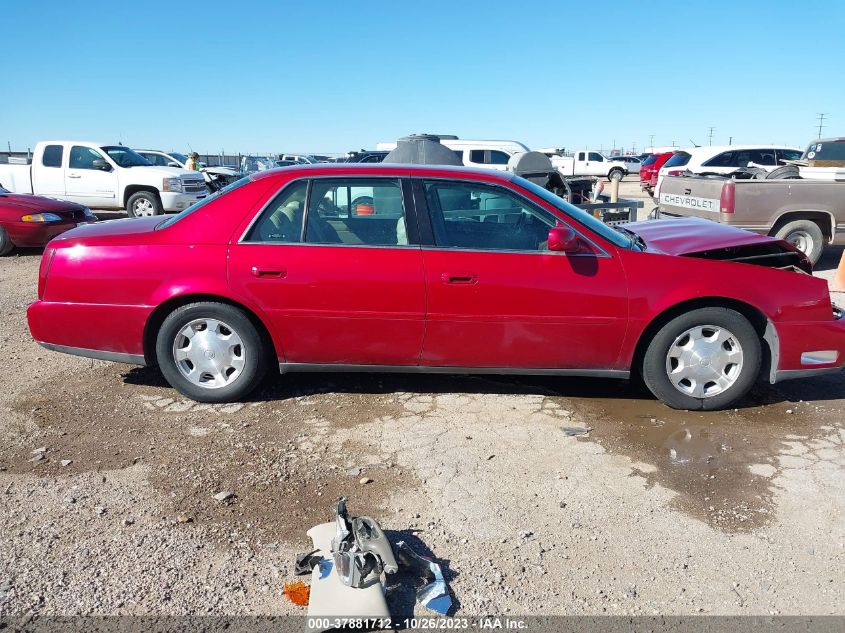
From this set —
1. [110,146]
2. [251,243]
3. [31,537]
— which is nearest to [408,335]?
[251,243]

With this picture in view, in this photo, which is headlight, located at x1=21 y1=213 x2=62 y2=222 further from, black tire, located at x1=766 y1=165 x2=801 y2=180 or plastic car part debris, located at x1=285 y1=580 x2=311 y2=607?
black tire, located at x1=766 y1=165 x2=801 y2=180

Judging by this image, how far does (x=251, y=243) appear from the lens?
14.0ft

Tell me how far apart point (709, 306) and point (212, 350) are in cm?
318

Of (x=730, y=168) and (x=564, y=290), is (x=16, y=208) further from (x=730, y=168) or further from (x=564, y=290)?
(x=730, y=168)

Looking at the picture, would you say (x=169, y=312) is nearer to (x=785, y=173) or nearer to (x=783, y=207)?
(x=783, y=207)

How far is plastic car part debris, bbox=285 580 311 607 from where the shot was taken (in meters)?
2.60

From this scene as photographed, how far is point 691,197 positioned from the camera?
942 cm

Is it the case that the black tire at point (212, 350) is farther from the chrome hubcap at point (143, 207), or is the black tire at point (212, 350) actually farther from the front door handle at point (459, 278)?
the chrome hubcap at point (143, 207)

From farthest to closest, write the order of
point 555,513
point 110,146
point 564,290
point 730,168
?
1. point 730,168
2. point 110,146
3. point 564,290
4. point 555,513

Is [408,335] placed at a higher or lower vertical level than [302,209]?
lower

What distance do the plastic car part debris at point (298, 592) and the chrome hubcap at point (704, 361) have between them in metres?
2.70

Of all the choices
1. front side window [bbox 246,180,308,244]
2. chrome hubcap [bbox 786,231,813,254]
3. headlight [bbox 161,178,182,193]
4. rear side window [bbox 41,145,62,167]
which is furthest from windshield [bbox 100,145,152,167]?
chrome hubcap [bbox 786,231,813,254]

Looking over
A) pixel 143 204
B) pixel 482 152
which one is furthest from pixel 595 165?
pixel 143 204

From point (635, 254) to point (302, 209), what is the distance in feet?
7.00
